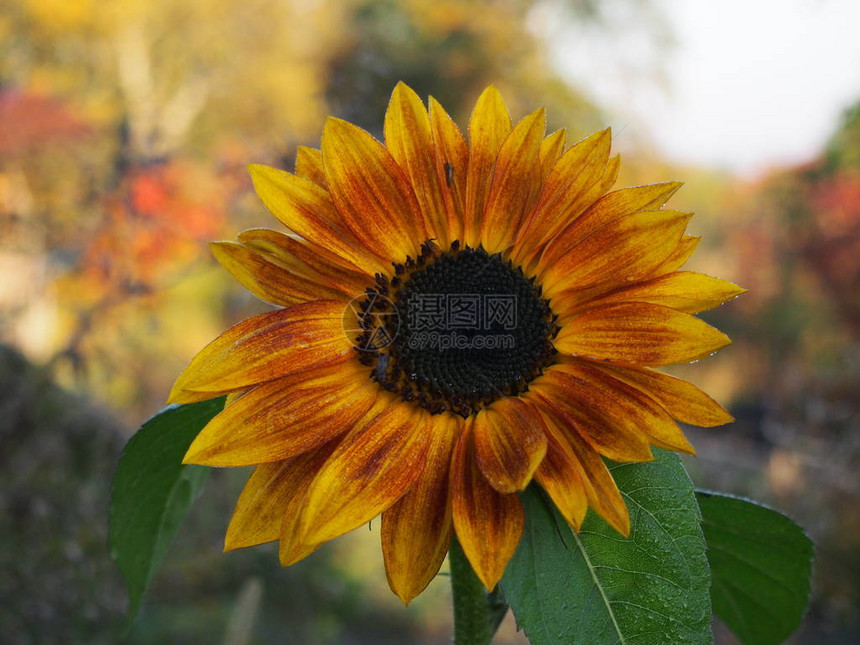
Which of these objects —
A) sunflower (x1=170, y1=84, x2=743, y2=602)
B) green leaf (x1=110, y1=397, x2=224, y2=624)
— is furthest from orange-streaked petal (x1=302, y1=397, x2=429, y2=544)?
green leaf (x1=110, y1=397, x2=224, y2=624)

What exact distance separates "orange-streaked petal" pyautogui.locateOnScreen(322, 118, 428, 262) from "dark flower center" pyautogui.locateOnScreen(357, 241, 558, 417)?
0.03m

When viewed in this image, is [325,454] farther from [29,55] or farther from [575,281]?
[29,55]

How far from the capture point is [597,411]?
380 millimetres

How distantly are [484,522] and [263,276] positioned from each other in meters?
0.17

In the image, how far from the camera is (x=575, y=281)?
17.0 inches

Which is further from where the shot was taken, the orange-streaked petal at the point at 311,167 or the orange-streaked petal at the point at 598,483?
the orange-streaked petal at the point at 311,167

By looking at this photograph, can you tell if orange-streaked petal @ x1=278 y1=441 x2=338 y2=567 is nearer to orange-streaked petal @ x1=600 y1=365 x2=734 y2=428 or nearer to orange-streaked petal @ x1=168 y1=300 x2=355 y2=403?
orange-streaked petal @ x1=168 y1=300 x2=355 y2=403

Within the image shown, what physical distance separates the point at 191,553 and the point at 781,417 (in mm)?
4521

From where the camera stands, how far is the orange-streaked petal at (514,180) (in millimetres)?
414

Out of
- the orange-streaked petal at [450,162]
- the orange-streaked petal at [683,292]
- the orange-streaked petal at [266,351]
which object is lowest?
the orange-streaked petal at [266,351]

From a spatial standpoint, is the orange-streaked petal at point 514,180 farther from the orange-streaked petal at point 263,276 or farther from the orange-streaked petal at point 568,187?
the orange-streaked petal at point 263,276

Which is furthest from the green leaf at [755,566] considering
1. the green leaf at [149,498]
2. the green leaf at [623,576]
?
the green leaf at [149,498]

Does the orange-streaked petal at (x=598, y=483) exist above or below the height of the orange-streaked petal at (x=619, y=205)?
below

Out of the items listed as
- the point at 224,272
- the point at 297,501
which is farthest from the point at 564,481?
the point at 224,272
